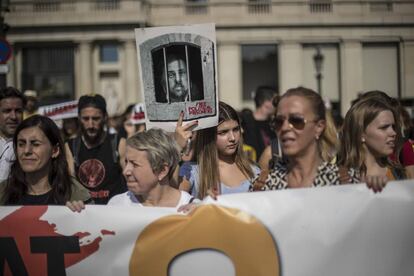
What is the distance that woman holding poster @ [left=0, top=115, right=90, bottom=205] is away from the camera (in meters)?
3.35

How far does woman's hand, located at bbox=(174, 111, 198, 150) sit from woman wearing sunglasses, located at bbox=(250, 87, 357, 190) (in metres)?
0.72

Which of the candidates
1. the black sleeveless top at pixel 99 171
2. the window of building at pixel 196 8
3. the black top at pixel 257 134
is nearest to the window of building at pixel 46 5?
the window of building at pixel 196 8

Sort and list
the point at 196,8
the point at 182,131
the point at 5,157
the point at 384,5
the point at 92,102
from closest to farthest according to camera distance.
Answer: the point at 182,131
the point at 5,157
the point at 92,102
the point at 384,5
the point at 196,8

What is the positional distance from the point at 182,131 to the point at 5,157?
1.50 m

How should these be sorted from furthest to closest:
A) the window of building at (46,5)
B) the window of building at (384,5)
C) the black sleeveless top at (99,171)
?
the window of building at (46,5)
the window of building at (384,5)
the black sleeveless top at (99,171)

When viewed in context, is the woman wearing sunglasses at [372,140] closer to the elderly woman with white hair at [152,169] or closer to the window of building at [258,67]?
the elderly woman with white hair at [152,169]

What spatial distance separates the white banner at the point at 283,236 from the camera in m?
2.90

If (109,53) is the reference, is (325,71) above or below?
below

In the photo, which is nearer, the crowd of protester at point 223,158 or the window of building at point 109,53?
the crowd of protester at point 223,158

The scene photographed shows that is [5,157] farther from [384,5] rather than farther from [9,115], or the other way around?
[384,5]

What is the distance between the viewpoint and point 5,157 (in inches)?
162

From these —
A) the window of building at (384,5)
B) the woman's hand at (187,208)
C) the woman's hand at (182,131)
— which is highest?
the window of building at (384,5)

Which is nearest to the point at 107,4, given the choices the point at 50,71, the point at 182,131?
the point at 50,71

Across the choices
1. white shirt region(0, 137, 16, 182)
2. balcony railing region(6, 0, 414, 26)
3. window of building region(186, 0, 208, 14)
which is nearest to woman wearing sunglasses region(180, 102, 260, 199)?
white shirt region(0, 137, 16, 182)
